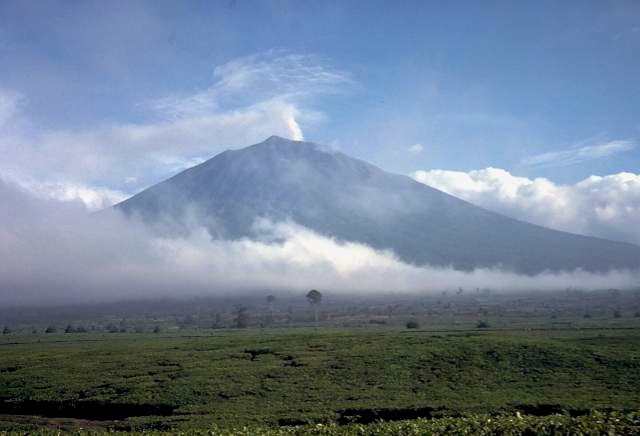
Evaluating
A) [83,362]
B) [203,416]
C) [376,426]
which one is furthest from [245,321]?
[376,426]

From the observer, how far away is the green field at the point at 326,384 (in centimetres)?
3042

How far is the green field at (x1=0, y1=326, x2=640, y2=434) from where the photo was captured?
30422 mm

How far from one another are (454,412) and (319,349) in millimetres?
21628

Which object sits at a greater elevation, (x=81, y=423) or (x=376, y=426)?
Answer: (x=376, y=426)

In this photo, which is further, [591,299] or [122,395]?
[591,299]

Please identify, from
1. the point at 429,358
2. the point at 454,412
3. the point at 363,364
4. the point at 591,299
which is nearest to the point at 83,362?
the point at 363,364

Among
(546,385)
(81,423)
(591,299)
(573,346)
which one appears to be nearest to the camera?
(81,423)

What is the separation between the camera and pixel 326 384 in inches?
1473

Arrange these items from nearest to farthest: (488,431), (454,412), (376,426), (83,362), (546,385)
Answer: (488,431), (376,426), (454,412), (546,385), (83,362)

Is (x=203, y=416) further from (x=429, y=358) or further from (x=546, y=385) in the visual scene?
(x=546, y=385)

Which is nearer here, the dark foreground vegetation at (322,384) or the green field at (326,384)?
the dark foreground vegetation at (322,384)

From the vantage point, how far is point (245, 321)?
115438mm

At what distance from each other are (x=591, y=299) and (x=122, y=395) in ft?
508

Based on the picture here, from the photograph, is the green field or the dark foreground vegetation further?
the green field
